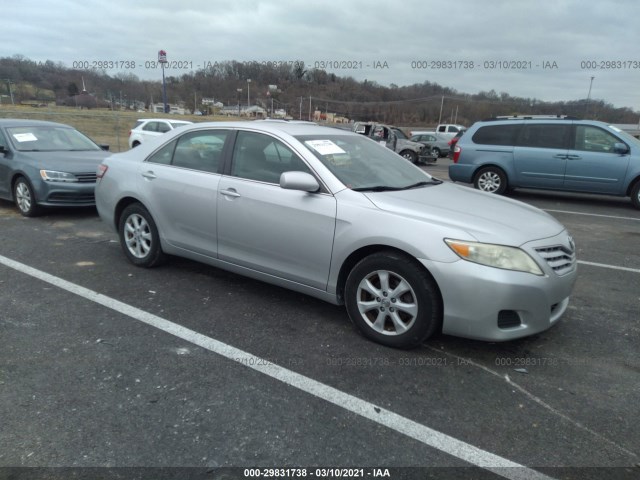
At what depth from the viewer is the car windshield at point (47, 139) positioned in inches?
290

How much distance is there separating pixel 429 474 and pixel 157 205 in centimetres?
346

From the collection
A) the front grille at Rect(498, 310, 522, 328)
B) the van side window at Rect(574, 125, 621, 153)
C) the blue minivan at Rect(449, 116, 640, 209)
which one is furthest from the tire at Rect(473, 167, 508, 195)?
the front grille at Rect(498, 310, 522, 328)

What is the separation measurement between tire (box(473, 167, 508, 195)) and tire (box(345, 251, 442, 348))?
7993 mm

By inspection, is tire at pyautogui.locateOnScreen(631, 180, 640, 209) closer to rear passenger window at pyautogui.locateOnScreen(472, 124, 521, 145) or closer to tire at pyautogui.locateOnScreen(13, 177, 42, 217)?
rear passenger window at pyautogui.locateOnScreen(472, 124, 521, 145)

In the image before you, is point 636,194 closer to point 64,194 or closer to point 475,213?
point 475,213

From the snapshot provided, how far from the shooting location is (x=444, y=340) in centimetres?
341

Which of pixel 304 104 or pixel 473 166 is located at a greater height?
pixel 304 104

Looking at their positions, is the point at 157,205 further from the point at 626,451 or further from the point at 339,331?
the point at 626,451

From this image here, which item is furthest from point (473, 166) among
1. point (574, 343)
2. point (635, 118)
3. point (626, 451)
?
point (635, 118)

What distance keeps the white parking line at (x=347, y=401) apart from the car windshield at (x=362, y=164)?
1.48 metres

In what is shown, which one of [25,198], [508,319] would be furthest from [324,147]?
[25,198]

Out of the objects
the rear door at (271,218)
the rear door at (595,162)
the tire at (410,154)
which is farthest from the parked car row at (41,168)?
the tire at (410,154)

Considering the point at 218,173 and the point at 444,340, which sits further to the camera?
the point at 218,173

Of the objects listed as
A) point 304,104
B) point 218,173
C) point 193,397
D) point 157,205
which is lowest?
point 193,397
